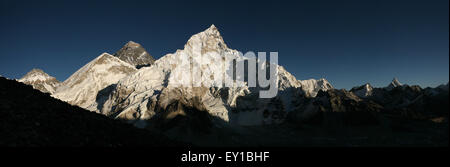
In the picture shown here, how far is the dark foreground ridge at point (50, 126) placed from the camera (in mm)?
25377

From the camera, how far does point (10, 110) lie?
28.6 m

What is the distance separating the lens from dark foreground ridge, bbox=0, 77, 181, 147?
25.4m

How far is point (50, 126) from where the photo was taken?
28766mm
